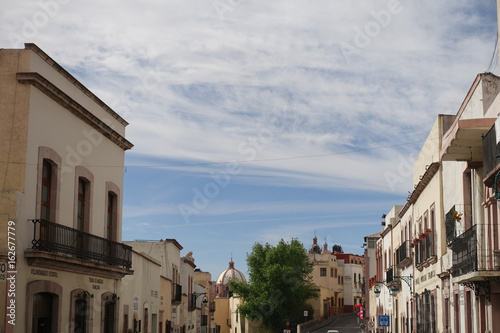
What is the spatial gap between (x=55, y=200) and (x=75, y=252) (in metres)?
1.55

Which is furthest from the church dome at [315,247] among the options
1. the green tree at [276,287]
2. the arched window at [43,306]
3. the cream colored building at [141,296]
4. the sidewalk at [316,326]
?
the arched window at [43,306]

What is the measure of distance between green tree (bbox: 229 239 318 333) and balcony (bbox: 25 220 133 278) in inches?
1661

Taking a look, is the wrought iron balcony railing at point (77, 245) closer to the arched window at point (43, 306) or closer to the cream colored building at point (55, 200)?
the cream colored building at point (55, 200)

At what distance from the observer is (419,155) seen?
94.1 ft

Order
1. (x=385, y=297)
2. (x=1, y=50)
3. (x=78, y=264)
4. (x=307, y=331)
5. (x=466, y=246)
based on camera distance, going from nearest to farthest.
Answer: (x=466, y=246), (x=1, y=50), (x=78, y=264), (x=385, y=297), (x=307, y=331)

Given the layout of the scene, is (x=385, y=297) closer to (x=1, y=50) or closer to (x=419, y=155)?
(x=419, y=155)

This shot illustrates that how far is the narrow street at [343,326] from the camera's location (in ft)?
213

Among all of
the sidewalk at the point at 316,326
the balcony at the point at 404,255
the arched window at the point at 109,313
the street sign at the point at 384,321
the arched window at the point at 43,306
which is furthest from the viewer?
the sidewalk at the point at 316,326

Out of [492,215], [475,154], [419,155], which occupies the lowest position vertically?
[492,215]

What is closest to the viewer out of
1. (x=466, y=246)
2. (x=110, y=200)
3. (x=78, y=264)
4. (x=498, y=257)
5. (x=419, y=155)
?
(x=498, y=257)

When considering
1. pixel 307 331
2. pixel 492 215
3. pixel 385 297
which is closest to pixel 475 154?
pixel 492 215

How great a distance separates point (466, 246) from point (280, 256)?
174 feet

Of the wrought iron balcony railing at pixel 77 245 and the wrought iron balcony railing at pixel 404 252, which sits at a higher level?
the wrought iron balcony railing at pixel 404 252

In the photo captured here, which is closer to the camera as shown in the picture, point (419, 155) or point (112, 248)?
point (112, 248)
